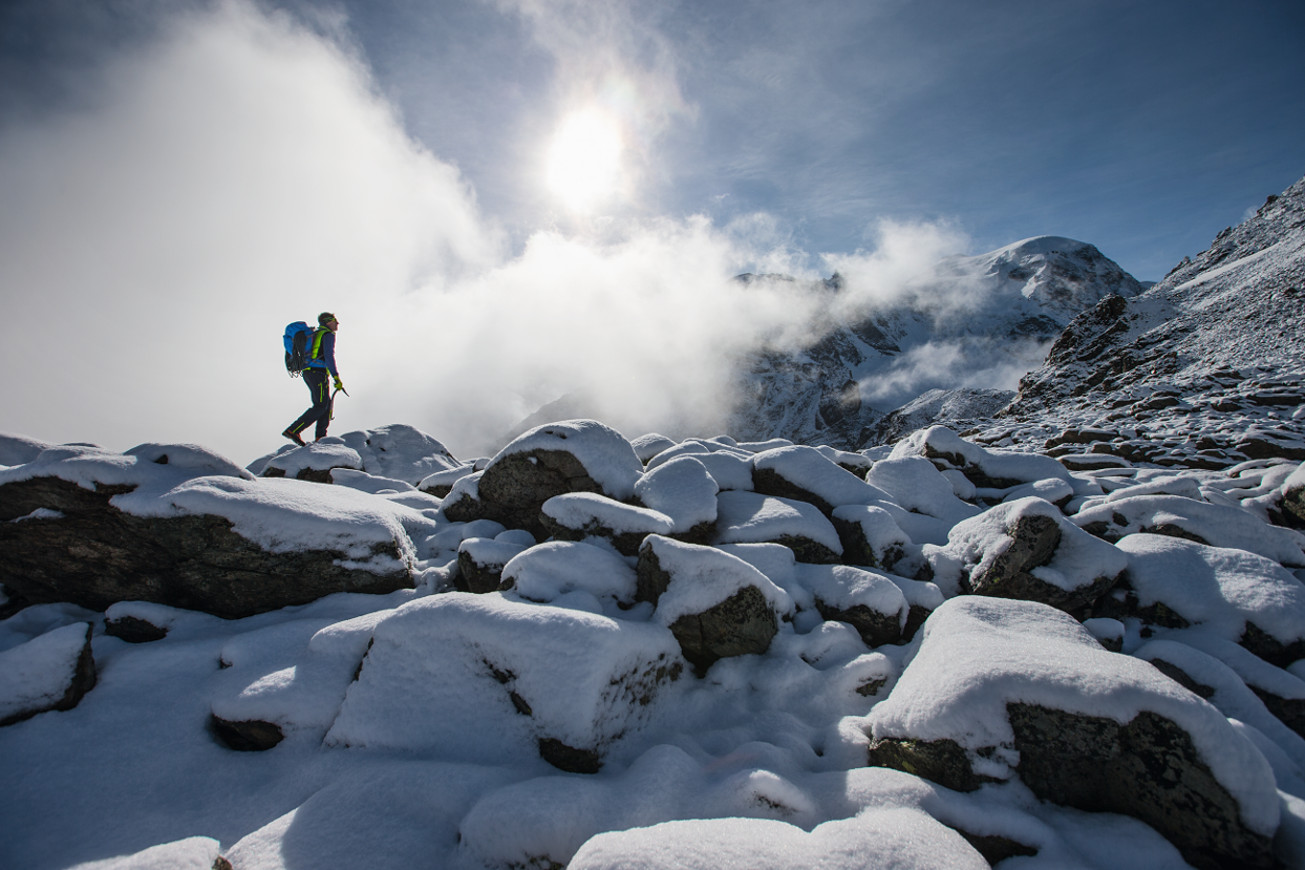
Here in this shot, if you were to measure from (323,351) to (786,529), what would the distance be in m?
14.7

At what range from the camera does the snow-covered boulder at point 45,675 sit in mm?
4230

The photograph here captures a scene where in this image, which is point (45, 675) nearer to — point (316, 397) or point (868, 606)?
point (868, 606)

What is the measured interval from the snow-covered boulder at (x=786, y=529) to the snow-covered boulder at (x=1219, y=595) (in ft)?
10.8

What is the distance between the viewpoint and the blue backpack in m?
14.7

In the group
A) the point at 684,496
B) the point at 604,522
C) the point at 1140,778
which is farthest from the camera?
the point at 684,496

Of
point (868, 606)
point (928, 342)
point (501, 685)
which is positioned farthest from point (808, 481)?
point (928, 342)

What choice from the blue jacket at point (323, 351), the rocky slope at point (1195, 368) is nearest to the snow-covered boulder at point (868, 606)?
the rocky slope at point (1195, 368)

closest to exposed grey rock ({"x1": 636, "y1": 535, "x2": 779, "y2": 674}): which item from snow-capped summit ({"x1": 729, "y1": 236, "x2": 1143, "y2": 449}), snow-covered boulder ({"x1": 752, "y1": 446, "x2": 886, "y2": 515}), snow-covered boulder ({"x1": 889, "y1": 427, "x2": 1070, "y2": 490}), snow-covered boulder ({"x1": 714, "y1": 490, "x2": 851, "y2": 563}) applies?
snow-covered boulder ({"x1": 714, "y1": 490, "x2": 851, "y2": 563})

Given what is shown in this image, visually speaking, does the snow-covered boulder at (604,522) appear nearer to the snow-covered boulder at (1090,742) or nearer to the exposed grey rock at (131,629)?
the snow-covered boulder at (1090,742)

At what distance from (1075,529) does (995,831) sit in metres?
4.62

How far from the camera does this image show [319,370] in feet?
48.4

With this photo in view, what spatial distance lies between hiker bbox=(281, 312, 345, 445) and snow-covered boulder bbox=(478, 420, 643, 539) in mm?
9692

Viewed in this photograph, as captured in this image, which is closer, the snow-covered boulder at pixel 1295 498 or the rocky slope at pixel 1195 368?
the snow-covered boulder at pixel 1295 498

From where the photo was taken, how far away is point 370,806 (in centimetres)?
358
